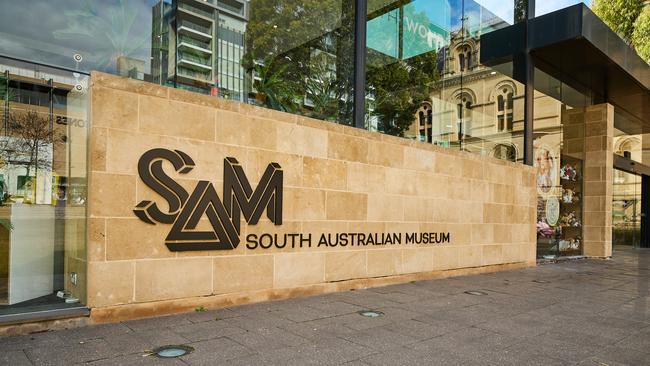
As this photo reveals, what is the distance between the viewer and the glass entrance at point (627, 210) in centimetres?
2181

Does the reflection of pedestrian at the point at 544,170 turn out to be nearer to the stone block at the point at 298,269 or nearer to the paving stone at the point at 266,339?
the stone block at the point at 298,269

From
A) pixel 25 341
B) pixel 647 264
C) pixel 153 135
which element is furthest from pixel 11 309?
pixel 647 264

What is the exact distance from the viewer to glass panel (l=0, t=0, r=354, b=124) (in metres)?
5.40

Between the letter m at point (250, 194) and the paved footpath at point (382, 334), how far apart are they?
124 cm

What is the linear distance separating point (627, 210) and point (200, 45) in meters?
23.3

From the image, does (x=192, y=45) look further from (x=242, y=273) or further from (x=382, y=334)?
(x=382, y=334)

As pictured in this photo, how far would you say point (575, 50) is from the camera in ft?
40.6

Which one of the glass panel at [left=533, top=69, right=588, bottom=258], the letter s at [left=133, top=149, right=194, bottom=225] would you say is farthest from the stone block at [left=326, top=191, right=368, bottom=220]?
the glass panel at [left=533, top=69, right=588, bottom=258]

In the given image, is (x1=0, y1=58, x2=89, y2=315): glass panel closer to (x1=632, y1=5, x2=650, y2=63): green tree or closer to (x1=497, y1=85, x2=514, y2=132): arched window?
(x1=497, y1=85, x2=514, y2=132): arched window

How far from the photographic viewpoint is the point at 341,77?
8.49m

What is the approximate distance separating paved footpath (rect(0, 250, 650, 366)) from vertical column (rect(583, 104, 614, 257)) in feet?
28.8

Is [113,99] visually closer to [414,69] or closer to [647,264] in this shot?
[414,69]

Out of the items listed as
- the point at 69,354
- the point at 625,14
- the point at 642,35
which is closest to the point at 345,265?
the point at 69,354

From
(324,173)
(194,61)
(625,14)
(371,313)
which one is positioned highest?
(625,14)
